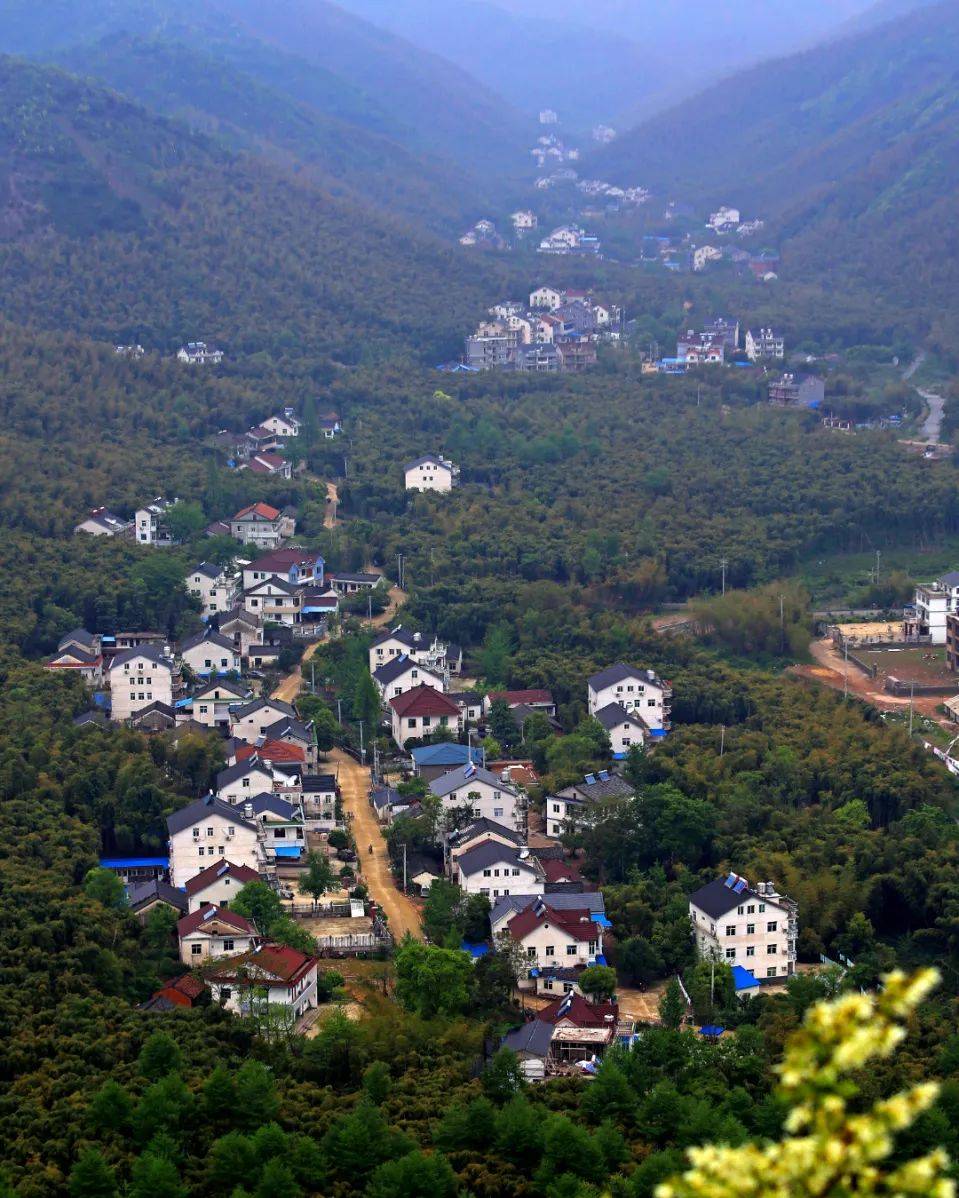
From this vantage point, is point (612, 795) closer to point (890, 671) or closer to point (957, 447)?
point (890, 671)

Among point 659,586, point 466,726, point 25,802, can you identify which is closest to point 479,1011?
point 25,802

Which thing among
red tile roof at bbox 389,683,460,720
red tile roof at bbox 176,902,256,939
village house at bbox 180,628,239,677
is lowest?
village house at bbox 180,628,239,677

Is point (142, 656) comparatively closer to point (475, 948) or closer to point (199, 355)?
point (475, 948)

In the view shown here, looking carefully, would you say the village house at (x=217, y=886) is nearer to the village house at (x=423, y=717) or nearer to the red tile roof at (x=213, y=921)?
the red tile roof at (x=213, y=921)

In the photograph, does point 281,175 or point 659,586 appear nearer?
point 659,586

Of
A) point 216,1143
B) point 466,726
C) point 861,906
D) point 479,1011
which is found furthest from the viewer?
point 466,726

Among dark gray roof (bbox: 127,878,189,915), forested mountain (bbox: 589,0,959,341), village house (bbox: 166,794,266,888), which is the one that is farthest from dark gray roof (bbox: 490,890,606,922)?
forested mountain (bbox: 589,0,959,341)

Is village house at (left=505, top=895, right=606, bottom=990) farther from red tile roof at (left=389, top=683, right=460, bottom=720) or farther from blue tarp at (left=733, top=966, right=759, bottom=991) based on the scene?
red tile roof at (left=389, top=683, right=460, bottom=720)
